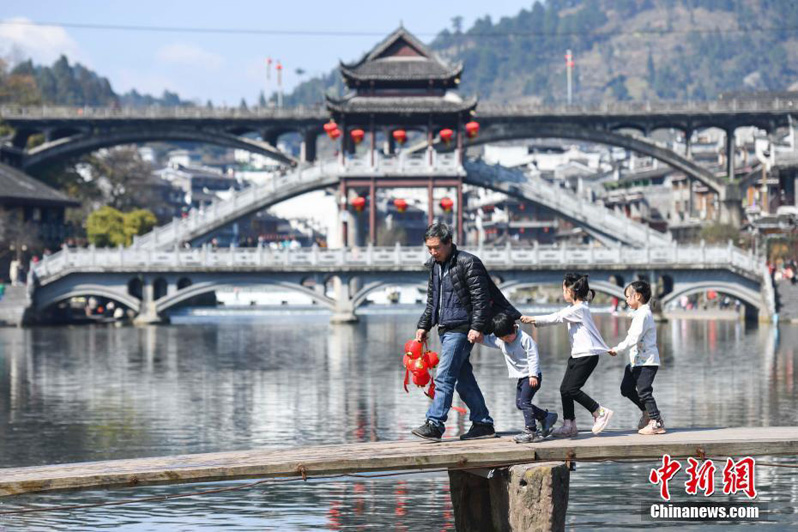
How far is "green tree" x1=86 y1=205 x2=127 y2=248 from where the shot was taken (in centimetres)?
9369

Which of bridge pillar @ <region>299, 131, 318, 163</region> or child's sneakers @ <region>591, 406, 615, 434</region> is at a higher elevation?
bridge pillar @ <region>299, 131, 318, 163</region>

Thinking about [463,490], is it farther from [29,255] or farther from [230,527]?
[29,255]

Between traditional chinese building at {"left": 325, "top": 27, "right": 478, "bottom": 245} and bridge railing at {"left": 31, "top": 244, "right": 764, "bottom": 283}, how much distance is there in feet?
26.2

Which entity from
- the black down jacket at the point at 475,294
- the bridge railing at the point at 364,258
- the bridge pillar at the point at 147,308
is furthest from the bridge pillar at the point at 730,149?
the black down jacket at the point at 475,294

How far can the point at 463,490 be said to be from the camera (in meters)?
16.0

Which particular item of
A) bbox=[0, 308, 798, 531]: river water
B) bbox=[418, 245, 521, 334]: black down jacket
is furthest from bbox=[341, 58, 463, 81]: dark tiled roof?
bbox=[418, 245, 521, 334]: black down jacket

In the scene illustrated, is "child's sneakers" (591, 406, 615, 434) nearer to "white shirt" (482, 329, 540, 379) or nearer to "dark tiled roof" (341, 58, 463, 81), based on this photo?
"white shirt" (482, 329, 540, 379)

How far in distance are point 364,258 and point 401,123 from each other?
51.9 ft

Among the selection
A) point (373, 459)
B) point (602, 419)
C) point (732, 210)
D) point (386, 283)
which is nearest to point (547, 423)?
point (602, 419)

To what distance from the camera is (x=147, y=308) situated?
73.1m

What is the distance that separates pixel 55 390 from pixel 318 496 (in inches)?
739

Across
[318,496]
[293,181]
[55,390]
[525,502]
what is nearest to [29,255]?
[293,181]

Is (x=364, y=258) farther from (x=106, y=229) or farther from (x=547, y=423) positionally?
(x=547, y=423)
